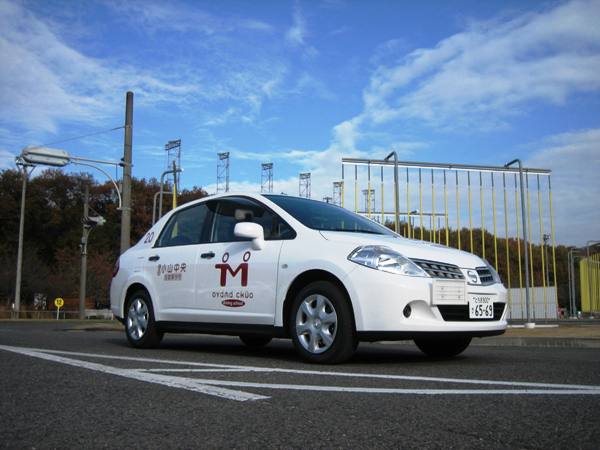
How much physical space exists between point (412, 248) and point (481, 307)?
0.85 m

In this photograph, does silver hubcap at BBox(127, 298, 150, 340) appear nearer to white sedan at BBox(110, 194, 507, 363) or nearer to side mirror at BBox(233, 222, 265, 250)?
white sedan at BBox(110, 194, 507, 363)

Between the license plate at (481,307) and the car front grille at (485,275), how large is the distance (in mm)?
168

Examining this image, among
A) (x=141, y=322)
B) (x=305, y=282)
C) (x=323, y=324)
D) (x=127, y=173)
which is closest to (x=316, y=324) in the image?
(x=323, y=324)

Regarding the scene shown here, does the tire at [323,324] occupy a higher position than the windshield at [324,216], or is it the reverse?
the windshield at [324,216]

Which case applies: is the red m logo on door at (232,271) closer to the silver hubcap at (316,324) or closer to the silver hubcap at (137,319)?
the silver hubcap at (316,324)

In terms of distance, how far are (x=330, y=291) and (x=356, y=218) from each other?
161 centimetres

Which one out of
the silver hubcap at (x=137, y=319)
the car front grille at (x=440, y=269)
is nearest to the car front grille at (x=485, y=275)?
the car front grille at (x=440, y=269)

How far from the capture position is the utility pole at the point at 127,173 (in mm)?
18234

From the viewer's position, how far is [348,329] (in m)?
5.29

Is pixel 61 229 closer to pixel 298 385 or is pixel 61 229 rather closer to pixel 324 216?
pixel 324 216

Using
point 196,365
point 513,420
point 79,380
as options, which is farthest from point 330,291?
point 513,420

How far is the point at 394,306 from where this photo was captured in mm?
5199

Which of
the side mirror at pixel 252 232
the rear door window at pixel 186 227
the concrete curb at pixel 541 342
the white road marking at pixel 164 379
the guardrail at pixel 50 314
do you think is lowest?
the guardrail at pixel 50 314

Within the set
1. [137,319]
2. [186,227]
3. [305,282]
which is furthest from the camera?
[137,319]
